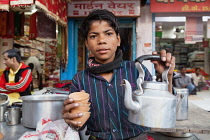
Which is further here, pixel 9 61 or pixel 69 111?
pixel 9 61

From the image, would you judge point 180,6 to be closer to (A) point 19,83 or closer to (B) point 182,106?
(B) point 182,106

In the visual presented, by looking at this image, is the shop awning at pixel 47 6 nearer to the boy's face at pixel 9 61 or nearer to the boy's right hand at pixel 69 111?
the boy's face at pixel 9 61

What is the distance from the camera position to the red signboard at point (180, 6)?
187 inches

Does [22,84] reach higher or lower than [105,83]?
lower

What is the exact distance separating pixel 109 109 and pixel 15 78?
293 centimetres

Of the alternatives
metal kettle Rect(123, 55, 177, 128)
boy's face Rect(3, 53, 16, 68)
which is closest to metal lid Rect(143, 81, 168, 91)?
metal kettle Rect(123, 55, 177, 128)

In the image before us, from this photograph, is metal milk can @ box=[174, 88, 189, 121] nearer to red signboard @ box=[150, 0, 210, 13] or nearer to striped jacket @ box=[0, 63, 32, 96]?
striped jacket @ box=[0, 63, 32, 96]

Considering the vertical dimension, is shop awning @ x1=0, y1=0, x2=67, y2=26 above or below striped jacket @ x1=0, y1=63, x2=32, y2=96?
above

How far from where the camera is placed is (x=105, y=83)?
121cm

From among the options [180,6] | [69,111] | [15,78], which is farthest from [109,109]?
[180,6]

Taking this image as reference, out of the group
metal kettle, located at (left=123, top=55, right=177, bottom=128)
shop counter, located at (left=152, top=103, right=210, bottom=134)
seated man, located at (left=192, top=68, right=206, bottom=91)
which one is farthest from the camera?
seated man, located at (left=192, top=68, right=206, bottom=91)

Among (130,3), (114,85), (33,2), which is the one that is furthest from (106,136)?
(130,3)

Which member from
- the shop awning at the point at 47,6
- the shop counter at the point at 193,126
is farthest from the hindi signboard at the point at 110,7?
the shop counter at the point at 193,126

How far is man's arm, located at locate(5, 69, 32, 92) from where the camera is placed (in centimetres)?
333
